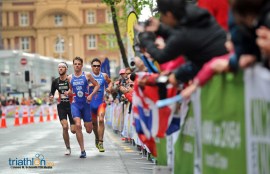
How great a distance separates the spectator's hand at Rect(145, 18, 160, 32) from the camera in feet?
24.8

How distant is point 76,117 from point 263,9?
10.4 m

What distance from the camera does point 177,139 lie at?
7.46 metres

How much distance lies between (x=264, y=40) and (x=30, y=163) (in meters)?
8.88

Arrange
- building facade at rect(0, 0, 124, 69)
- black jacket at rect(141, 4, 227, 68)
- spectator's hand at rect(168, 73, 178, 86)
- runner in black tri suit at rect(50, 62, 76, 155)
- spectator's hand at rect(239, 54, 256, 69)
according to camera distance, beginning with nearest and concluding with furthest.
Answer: spectator's hand at rect(239, 54, 256, 69) → black jacket at rect(141, 4, 227, 68) → spectator's hand at rect(168, 73, 178, 86) → runner in black tri suit at rect(50, 62, 76, 155) → building facade at rect(0, 0, 124, 69)

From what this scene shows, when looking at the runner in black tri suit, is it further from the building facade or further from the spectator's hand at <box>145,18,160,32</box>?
the building facade

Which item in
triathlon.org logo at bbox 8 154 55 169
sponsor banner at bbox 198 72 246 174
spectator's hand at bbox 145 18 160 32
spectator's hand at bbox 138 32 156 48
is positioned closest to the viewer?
sponsor banner at bbox 198 72 246 174

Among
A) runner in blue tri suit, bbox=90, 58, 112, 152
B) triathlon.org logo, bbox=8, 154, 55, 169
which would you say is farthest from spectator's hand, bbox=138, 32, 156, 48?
runner in blue tri suit, bbox=90, 58, 112, 152

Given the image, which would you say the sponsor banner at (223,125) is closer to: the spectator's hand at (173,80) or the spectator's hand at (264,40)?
the spectator's hand at (264,40)

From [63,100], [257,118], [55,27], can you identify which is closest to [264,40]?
[257,118]

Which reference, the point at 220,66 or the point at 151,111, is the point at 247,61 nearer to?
the point at 220,66

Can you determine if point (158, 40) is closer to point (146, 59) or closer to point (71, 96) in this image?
point (146, 59)

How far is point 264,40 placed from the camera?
4918 mm

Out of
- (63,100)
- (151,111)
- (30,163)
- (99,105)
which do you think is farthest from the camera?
(99,105)

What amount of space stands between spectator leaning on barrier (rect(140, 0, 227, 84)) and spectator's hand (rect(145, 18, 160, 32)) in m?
0.73
